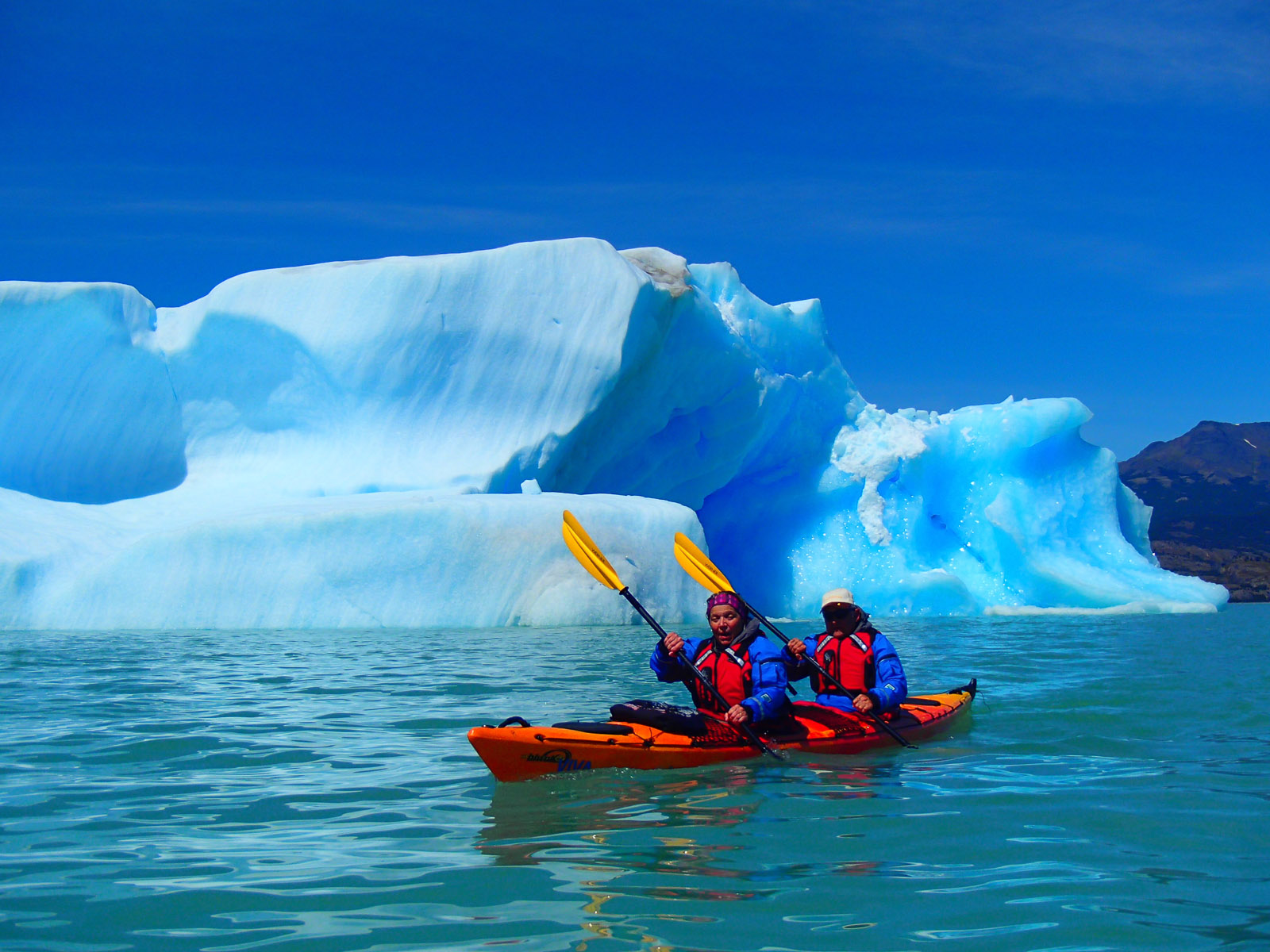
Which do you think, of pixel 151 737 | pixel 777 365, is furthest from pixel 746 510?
pixel 151 737

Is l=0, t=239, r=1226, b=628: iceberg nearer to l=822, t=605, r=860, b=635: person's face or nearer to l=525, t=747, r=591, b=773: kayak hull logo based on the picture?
l=822, t=605, r=860, b=635: person's face

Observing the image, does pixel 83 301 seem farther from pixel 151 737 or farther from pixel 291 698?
pixel 151 737

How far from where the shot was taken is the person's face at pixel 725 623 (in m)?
5.44

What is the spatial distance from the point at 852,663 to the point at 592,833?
2742 millimetres

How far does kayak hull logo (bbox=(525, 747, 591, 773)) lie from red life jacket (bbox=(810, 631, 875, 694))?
170cm

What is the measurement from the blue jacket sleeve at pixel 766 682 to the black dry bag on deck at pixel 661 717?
243 mm

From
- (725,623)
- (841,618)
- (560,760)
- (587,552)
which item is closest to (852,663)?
(841,618)

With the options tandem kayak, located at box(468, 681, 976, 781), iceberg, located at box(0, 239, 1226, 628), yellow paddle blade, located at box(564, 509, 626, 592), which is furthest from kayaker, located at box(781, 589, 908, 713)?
iceberg, located at box(0, 239, 1226, 628)

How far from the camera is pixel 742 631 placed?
18.2 ft

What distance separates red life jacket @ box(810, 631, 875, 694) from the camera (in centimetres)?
613

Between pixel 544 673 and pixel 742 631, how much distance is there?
141 inches

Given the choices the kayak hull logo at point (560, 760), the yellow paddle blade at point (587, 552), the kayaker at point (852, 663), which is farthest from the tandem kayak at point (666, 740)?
the yellow paddle blade at point (587, 552)

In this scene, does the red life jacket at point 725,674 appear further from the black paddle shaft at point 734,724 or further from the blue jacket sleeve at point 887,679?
the blue jacket sleeve at point 887,679

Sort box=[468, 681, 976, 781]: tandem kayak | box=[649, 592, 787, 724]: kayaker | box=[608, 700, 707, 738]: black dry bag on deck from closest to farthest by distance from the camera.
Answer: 1. box=[468, 681, 976, 781]: tandem kayak
2. box=[608, 700, 707, 738]: black dry bag on deck
3. box=[649, 592, 787, 724]: kayaker
